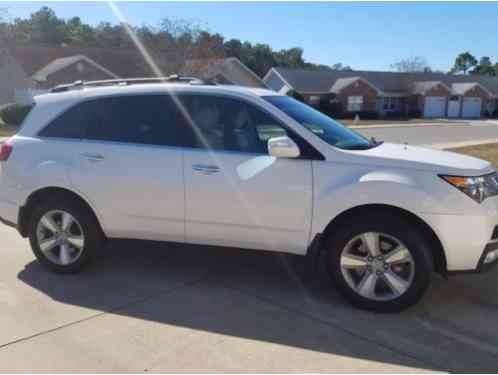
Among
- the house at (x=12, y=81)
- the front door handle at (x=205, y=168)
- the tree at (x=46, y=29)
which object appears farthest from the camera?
the tree at (x=46, y=29)

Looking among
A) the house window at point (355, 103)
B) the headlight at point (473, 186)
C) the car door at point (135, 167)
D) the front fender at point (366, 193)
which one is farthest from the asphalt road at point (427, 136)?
the house window at point (355, 103)

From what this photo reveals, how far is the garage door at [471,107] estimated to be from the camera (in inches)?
2288

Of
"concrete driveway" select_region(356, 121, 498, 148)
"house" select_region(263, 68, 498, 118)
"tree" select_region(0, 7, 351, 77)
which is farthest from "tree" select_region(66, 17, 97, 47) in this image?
"concrete driveway" select_region(356, 121, 498, 148)

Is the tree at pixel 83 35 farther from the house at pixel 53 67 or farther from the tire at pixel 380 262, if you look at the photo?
the tire at pixel 380 262

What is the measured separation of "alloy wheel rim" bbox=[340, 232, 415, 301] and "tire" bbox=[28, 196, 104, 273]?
2.41m

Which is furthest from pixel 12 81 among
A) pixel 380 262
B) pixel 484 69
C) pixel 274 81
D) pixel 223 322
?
pixel 484 69

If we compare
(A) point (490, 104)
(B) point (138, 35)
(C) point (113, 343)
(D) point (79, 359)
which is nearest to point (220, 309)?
(C) point (113, 343)

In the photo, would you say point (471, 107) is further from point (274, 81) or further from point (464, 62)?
point (464, 62)

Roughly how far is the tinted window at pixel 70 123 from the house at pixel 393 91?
146 ft

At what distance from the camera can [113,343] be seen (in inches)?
137

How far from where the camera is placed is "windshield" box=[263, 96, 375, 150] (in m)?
4.29

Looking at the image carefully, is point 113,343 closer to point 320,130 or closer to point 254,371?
point 254,371

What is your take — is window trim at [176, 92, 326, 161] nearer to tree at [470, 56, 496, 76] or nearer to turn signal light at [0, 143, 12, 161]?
turn signal light at [0, 143, 12, 161]

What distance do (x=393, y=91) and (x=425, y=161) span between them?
55647 millimetres
